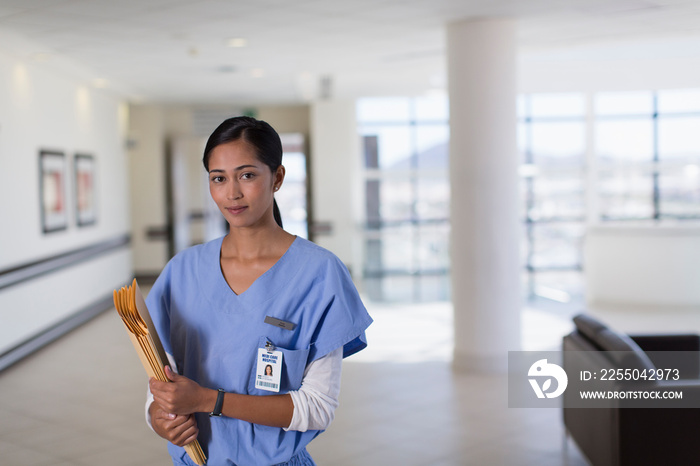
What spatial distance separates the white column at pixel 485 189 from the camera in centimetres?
603

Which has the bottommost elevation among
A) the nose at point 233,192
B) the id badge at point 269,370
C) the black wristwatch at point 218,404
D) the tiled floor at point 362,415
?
the tiled floor at point 362,415

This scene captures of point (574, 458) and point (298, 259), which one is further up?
point (298, 259)

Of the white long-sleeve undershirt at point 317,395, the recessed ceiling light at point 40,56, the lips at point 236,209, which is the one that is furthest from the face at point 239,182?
the recessed ceiling light at point 40,56

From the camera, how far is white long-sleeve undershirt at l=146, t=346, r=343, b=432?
1594 mm

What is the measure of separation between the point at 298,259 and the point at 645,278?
8.70 m

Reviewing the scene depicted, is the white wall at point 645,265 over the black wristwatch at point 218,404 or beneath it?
beneath

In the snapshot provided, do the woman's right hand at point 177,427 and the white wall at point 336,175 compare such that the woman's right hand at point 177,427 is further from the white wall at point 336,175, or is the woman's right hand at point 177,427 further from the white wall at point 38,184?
the white wall at point 336,175

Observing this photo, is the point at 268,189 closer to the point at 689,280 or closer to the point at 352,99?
the point at 689,280

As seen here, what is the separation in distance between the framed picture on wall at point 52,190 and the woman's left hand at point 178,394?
22.4 ft

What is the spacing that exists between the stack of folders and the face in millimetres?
285

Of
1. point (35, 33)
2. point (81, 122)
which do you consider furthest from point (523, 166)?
point (35, 33)

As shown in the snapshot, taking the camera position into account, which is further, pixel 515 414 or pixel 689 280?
pixel 689 280

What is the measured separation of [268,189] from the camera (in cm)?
167

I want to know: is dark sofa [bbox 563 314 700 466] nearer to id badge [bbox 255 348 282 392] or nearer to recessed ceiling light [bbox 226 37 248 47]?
id badge [bbox 255 348 282 392]
